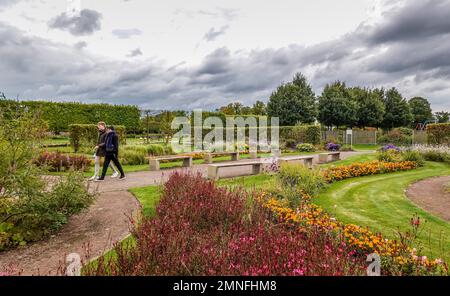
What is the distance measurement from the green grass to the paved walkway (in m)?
4.16

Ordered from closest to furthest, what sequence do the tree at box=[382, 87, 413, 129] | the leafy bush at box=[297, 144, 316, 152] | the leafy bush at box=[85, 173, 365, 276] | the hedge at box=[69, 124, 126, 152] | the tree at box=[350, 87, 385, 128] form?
the leafy bush at box=[85, 173, 365, 276]
the hedge at box=[69, 124, 126, 152]
the leafy bush at box=[297, 144, 316, 152]
the tree at box=[350, 87, 385, 128]
the tree at box=[382, 87, 413, 129]

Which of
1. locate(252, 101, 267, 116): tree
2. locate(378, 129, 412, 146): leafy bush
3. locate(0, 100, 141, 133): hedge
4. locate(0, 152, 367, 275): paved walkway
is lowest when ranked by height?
locate(0, 152, 367, 275): paved walkway

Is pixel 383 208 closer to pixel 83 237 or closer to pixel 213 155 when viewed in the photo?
pixel 83 237

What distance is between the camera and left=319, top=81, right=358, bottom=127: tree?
36781 millimetres

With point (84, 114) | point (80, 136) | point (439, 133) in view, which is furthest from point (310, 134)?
point (84, 114)

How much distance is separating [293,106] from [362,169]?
959 inches

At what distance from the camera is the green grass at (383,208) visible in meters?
4.86

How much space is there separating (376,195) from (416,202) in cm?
89

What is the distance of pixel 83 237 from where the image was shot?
5066mm

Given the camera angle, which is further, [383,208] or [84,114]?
[84,114]

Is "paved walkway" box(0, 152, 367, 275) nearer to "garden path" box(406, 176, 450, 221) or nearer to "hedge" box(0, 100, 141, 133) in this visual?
"garden path" box(406, 176, 450, 221)

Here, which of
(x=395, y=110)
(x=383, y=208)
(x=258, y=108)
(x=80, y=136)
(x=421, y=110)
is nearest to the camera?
(x=383, y=208)

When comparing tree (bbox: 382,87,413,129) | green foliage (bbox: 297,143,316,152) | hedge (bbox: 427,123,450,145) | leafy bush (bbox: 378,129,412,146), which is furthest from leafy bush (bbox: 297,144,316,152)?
tree (bbox: 382,87,413,129)
